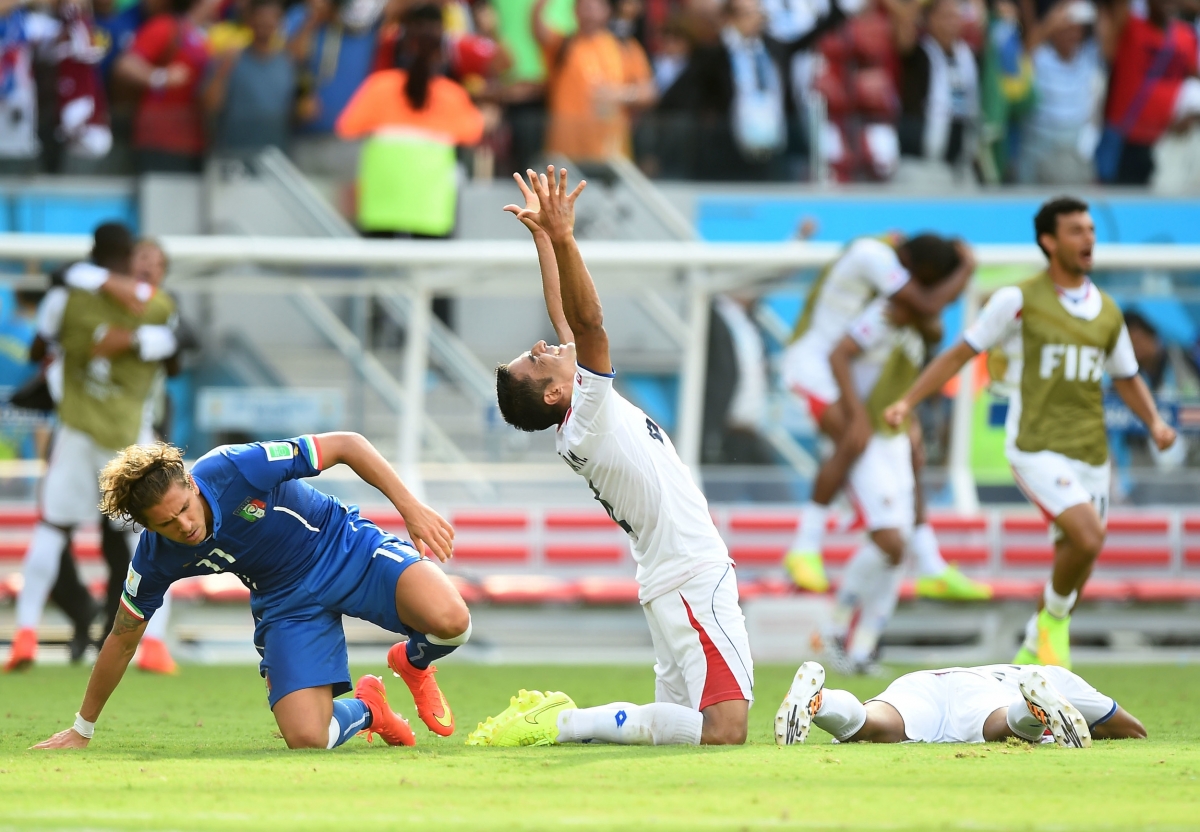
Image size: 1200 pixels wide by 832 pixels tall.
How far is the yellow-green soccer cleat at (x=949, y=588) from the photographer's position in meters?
11.6

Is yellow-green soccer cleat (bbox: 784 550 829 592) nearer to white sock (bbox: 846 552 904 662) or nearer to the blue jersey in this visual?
white sock (bbox: 846 552 904 662)

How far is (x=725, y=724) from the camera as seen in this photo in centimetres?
603

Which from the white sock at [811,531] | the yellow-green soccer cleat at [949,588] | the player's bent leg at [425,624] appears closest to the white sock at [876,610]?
the white sock at [811,531]

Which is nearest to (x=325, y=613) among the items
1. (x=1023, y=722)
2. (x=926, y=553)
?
(x=1023, y=722)

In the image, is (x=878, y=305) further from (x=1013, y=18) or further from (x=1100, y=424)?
(x=1013, y=18)

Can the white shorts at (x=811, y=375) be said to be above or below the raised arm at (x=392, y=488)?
below

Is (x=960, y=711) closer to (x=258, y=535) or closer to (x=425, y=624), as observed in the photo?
(x=425, y=624)

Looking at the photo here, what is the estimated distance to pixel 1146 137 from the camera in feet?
50.2

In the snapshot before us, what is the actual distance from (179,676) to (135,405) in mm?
1685

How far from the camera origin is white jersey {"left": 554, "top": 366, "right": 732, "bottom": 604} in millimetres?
6051

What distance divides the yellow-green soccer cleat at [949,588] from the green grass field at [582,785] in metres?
4.46

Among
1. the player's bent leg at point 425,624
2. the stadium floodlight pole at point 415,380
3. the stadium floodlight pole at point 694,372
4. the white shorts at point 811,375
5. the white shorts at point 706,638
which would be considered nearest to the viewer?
the white shorts at point 706,638

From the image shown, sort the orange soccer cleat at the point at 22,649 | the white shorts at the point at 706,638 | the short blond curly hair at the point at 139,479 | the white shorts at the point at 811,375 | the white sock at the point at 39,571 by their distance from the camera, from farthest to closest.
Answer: the white shorts at the point at 811,375
the white sock at the point at 39,571
the orange soccer cleat at the point at 22,649
the white shorts at the point at 706,638
the short blond curly hair at the point at 139,479

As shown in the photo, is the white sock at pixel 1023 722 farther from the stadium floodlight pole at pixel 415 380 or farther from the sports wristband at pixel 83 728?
the stadium floodlight pole at pixel 415 380
